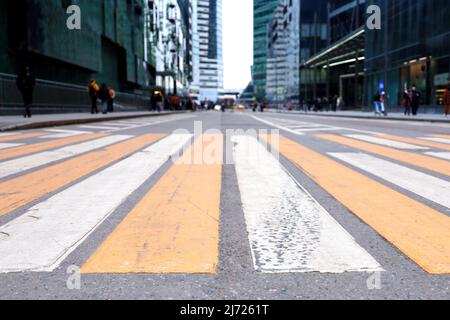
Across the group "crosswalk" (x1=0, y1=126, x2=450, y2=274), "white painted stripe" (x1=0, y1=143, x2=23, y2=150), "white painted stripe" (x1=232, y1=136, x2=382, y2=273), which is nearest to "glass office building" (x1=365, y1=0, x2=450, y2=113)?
"white painted stripe" (x1=0, y1=143, x2=23, y2=150)

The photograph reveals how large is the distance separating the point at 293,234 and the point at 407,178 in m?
2.40

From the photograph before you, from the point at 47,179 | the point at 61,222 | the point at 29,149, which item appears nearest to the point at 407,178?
the point at 61,222

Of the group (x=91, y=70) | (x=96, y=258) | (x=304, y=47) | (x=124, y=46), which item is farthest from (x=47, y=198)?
(x=304, y=47)

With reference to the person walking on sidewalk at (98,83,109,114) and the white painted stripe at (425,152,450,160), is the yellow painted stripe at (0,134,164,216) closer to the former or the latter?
the white painted stripe at (425,152,450,160)

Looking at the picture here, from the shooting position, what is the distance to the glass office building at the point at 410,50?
30.8m

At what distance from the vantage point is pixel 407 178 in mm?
4863

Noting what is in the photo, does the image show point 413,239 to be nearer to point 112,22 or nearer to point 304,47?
point 112,22

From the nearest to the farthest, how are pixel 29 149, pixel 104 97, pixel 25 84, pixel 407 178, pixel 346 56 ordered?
1. pixel 407 178
2. pixel 29 149
3. pixel 25 84
4. pixel 104 97
5. pixel 346 56

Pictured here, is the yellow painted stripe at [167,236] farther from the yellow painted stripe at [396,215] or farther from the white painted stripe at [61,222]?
the yellow painted stripe at [396,215]

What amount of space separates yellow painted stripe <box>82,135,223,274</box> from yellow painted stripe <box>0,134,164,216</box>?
35.7 inches

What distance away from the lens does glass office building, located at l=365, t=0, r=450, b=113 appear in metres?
30.8

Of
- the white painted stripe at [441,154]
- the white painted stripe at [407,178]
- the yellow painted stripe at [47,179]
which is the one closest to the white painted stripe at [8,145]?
the yellow painted stripe at [47,179]

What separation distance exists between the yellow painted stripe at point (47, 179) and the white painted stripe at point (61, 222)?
19cm

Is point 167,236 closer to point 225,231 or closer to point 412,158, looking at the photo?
point 225,231
